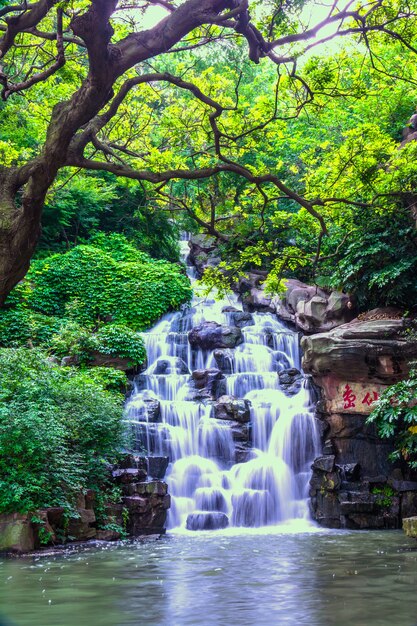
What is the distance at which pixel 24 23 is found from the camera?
689 centimetres

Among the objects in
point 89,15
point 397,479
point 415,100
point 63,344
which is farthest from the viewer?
point 415,100

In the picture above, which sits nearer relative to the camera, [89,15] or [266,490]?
[89,15]

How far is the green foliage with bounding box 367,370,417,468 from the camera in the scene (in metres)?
12.7

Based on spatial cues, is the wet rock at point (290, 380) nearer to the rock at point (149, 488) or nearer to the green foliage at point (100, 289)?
the rock at point (149, 488)

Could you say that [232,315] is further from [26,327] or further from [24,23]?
[24,23]

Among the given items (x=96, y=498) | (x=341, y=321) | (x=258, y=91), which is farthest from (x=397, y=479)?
(x=258, y=91)

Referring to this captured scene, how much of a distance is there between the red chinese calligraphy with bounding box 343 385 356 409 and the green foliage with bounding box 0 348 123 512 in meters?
5.37

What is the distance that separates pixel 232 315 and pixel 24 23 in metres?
16.0

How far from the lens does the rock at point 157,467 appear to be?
15.1m

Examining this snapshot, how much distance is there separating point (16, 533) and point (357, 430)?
8613 mm

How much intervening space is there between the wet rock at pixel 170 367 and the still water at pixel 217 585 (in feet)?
26.6

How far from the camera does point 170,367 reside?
19.6 m

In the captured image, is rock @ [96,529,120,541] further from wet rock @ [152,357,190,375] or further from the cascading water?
wet rock @ [152,357,190,375]

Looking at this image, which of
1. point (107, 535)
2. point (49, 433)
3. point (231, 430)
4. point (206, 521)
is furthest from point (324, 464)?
point (49, 433)
